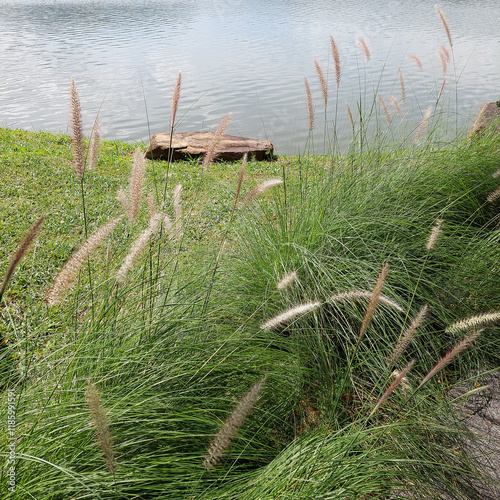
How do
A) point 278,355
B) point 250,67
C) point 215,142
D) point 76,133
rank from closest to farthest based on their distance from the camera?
point 76,133 < point 278,355 < point 215,142 < point 250,67

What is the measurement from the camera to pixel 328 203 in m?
3.37

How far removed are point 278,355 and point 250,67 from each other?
16.9 m

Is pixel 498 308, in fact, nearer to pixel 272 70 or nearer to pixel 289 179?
pixel 289 179

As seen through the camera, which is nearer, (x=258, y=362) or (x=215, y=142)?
(x=258, y=362)

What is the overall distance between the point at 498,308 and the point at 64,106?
13692 mm

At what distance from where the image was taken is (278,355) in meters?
2.18

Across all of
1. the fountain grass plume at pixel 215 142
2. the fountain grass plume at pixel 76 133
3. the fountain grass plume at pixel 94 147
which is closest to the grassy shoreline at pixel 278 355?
the fountain grass plume at pixel 215 142

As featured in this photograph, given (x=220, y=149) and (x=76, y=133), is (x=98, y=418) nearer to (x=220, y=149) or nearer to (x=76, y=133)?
(x=76, y=133)

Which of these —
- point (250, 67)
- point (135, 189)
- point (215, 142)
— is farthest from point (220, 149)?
point (250, 67)

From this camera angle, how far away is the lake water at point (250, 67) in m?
10.9

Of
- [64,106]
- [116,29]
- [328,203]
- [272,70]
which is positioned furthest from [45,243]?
[116,29]

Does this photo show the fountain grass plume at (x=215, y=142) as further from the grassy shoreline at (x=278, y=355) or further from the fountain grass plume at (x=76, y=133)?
the fountain grass plume at (x=76, y=133)

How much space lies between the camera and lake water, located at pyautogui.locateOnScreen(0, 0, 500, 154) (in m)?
10.9

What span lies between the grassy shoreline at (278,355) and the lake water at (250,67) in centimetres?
92
